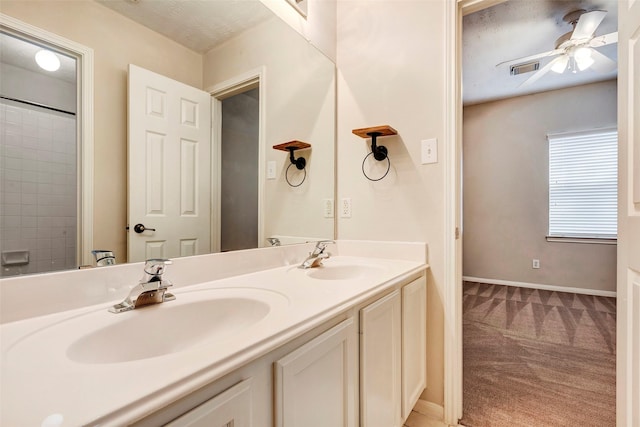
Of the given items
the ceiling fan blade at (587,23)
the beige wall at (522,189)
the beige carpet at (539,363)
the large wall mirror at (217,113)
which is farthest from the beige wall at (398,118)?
the beige wall at (522,189)

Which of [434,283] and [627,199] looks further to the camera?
[434,283]

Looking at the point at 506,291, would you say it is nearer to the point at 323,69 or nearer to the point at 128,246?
the point at 323,69

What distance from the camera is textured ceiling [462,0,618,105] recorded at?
235 cm

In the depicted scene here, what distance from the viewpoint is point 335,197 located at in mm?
1843

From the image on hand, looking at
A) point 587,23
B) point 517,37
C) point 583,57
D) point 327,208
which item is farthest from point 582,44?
point 327,208

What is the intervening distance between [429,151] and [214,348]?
4.45ft

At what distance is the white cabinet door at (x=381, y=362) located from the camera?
0.97 metres

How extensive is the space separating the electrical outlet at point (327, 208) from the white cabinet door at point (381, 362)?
732 millimetres

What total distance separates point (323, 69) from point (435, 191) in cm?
98

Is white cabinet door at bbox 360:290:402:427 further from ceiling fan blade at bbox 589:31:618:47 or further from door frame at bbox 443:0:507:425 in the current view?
ceiling fan blade at bbox 589:31:618:47

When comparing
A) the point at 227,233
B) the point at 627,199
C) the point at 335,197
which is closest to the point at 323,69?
the point at 335,197

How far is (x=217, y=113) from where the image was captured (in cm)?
119

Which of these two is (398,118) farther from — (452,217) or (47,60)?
(47,60)

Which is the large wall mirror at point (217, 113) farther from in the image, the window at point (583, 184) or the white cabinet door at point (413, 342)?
the window at point (583, 184)
